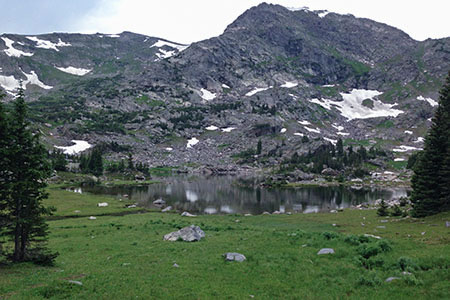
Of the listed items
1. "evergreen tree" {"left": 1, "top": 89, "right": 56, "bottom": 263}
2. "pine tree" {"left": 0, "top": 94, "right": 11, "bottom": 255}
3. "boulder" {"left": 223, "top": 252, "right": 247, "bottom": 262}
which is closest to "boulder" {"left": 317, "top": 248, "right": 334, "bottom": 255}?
"boulder" {"left": 223, "top": 252, "right": 247, "bottom": 262}

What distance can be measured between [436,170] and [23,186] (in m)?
42.6

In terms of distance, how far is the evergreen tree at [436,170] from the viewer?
35.3 metres

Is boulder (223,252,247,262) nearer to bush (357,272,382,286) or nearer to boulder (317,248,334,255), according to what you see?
boulder (317,248,334,255)

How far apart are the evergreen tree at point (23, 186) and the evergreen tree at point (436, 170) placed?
39.9m

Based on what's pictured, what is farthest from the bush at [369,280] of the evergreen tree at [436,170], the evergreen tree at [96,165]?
the evergreen tree at [96,165]

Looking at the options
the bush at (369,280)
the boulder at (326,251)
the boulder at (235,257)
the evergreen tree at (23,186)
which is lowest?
the boulder at (235,257)

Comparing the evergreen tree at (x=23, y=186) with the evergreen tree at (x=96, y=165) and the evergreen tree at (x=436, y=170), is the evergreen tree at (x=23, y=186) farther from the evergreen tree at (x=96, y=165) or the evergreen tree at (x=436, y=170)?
the evergreen tree at (x=96, y=165)

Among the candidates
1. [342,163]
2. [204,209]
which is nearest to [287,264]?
[204,209]

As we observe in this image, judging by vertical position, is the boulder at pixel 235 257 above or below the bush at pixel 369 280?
below

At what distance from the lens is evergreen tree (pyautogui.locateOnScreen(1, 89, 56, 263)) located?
1877 centimetres

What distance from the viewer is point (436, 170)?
36.2m

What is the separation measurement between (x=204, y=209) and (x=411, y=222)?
41824mm

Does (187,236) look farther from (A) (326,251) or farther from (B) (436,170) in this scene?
(B) (436,170)

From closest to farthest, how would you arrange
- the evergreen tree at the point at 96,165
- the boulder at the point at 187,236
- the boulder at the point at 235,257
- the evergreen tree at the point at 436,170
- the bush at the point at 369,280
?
1. the bush at the point at 369,280
2. the boulder at the point at 235,257
3. the boulder at the point at 187,236
4. the evergreen tree at the point at 436,170
5. the evergreen tree at the point at 96,165
